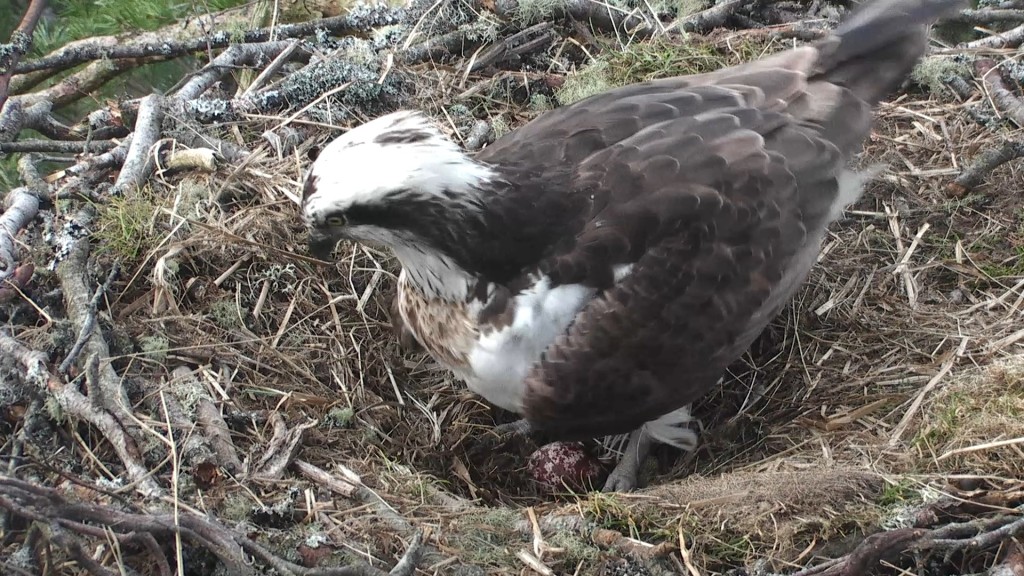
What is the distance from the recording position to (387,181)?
99.3 inches

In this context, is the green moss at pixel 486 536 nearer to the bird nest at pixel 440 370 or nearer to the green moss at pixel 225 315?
the bird nest at pixel 440 370

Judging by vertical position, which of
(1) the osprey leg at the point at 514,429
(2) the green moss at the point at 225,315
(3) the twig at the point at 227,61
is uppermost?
(3) the twig at the point at 227,61

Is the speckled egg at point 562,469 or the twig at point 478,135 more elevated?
the twig at point 478,135

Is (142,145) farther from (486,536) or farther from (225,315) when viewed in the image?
(486,536)

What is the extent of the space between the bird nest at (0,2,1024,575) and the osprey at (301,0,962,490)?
0.41 metres

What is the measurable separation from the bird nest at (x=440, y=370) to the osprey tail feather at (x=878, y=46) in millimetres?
585

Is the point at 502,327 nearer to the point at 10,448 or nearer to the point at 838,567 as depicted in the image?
the point at 838,567

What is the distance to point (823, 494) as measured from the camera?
8.20 ft

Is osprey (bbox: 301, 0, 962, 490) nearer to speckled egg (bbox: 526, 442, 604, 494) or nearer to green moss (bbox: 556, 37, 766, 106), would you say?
speckled egg (bbox: 526, 442, 604, 494)

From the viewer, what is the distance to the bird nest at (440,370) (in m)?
2.41

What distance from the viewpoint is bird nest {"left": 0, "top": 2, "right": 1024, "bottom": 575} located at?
2.41m

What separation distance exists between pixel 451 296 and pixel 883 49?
2.02m

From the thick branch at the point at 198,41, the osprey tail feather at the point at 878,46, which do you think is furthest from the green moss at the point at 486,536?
the thick branch at the point at 198,41

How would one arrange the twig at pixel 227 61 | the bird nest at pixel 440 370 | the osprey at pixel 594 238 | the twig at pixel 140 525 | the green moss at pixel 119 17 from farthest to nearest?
the green moss at pixel 119 17, the twig at pixel 227 61, the osprey at pixel 594 238, the bird nest at pixel 440 370, the twig at pixel 140 525
